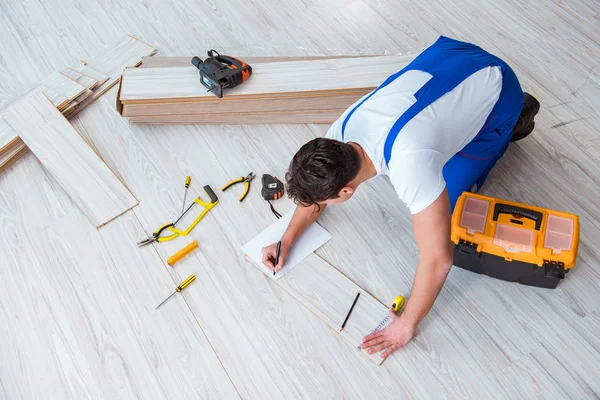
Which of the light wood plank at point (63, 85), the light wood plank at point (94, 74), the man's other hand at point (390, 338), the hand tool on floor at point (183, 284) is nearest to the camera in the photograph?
the man's other hand at point (390, 338)

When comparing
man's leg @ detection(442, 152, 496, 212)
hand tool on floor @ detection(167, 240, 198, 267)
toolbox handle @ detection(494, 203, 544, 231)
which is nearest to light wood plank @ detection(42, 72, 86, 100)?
hand tool on floor @ detection(167, 240, 198, 267)

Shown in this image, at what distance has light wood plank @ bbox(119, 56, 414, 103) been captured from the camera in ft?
9.02

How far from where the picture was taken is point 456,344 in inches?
83.1

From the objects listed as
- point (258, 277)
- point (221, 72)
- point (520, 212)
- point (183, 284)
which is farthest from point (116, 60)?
point (520, 212)

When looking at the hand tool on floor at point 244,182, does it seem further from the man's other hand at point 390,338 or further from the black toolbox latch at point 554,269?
the black toolbox latch at point 554,269

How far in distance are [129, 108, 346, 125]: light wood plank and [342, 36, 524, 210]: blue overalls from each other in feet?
2.60

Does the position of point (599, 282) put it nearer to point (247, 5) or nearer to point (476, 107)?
point (476, 107)

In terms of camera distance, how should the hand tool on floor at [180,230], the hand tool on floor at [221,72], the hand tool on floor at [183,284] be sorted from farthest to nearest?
1. the hand tool on floor at [221,72]
2. the hand tool on floor at [180,230]
3. the hand tool on floor at [183,284]

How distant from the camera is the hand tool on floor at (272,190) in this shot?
99.5 inches

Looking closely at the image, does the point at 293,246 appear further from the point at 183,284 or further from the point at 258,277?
the point at 183,284

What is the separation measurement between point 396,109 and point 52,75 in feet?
7.60

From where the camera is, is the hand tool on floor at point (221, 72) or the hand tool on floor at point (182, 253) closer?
the hand tool on floor at point (182, 253)

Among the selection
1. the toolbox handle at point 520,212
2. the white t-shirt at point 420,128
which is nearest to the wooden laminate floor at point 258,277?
the toolbox handle at point 520,212

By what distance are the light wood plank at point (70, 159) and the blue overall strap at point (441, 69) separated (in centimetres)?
135
